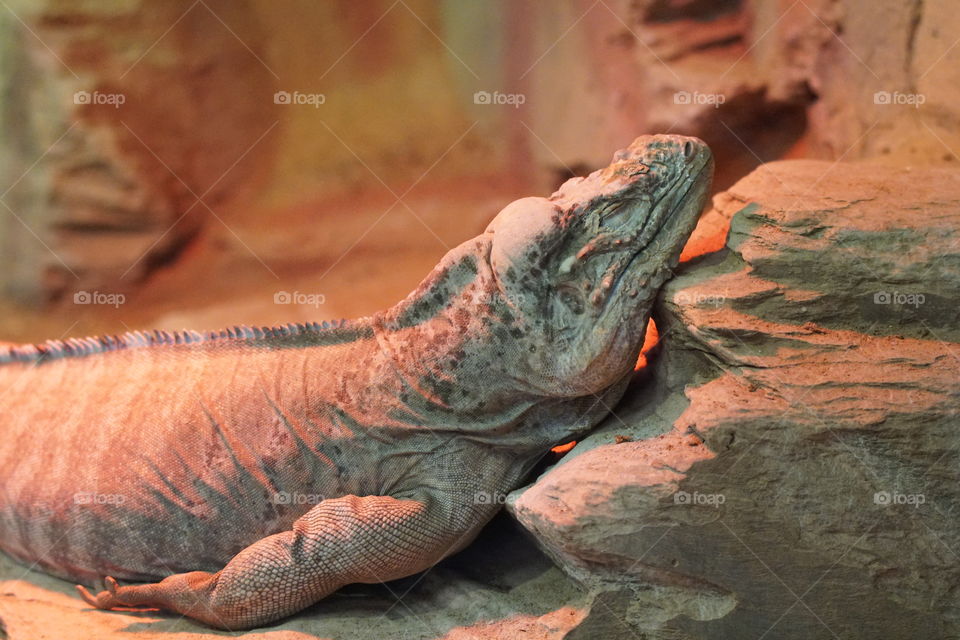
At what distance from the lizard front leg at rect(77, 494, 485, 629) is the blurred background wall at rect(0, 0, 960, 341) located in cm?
439

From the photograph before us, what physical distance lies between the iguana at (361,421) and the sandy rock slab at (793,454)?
33cm

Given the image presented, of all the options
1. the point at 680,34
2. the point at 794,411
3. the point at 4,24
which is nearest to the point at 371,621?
the point at 794,411

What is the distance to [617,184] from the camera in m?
3.92

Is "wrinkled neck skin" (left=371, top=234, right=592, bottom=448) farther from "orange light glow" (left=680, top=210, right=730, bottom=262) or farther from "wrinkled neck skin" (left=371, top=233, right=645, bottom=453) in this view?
"orange light glow" (left=680, top=210, right=730, bottom=262)

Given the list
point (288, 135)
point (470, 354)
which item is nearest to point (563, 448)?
point (470, 354)

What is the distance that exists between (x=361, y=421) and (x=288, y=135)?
5308 millimetres

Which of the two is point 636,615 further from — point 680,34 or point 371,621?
point 680,34

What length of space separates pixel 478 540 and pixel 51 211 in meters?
6.09

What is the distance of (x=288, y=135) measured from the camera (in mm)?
8898

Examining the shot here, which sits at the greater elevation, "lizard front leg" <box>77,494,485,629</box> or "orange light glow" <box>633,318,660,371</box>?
"orange light glow" <box>633,318,660,371</box>

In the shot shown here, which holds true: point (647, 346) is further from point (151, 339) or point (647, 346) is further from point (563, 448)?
point (151, 339)

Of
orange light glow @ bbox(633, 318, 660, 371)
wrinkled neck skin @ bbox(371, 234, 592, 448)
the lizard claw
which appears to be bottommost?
the lizard claw

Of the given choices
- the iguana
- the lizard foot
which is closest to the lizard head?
the iguana

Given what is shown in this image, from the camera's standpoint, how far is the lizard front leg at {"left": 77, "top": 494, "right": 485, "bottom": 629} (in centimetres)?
405
